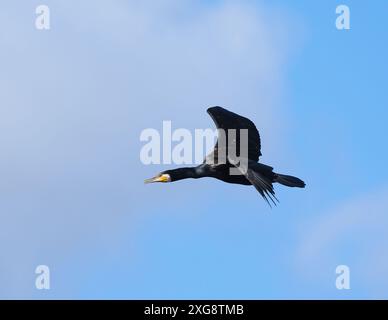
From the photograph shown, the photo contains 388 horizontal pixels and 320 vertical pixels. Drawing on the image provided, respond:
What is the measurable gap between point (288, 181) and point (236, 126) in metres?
1.37

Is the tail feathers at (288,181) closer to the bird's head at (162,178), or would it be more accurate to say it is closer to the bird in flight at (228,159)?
the bird in flight at (228,159)

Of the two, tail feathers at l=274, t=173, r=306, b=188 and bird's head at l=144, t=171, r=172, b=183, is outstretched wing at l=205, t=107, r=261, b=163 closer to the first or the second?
tail feathers at l=274, t=173, r=306, b=188

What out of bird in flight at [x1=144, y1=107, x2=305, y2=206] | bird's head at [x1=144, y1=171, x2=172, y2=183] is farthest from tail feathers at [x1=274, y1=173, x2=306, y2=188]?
bird's head at [x1=144, y1=171, x2=172, y2=183]

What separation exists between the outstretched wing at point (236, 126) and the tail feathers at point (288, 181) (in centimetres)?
60

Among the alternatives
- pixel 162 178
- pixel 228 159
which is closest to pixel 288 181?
pixel 228 159

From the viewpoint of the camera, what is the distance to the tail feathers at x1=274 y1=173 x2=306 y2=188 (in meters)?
18.4
